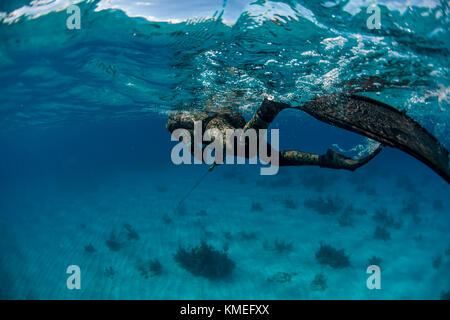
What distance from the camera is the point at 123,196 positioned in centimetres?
2391

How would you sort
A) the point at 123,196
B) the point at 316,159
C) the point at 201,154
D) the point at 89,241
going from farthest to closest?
the point at 123,196 < the point at 89,241 < the point at 201,154 < the point at 316,159

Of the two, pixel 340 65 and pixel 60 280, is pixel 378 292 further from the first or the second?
pixel 60 280

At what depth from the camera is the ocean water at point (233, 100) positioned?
5.66m

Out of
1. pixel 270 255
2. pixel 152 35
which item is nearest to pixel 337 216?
pixel 270 255

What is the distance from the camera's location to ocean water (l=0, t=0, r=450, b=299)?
5.66 metres

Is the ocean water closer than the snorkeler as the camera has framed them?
No

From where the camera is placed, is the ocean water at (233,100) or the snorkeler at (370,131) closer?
the snorkeler at (370,131)

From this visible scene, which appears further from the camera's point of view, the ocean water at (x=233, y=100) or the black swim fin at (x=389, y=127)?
the ocean water at (x=233, y=100)

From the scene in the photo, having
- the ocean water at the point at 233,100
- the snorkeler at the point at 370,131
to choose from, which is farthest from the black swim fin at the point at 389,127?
the ocean water at the point at 233,100

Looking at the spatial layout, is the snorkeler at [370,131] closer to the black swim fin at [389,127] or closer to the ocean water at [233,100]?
the black swim fin at [389,127]

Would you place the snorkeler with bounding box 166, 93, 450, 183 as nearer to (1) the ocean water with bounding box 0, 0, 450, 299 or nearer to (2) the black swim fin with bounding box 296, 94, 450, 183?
(2) the black swim fin with bounding box 296, 94, 450, 183

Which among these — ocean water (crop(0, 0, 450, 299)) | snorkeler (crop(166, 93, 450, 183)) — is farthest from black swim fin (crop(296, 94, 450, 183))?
ocean water (crop(0, 0, 450, 299))
